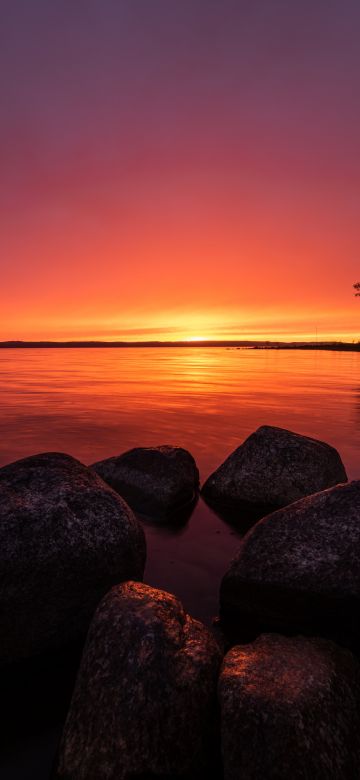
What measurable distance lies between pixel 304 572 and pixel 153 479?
4.45 metres

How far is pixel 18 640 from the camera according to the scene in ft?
14.3

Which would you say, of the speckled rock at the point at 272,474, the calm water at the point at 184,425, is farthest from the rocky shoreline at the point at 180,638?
the speckled rock at the point at 272,474

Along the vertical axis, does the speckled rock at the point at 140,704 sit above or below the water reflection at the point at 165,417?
above

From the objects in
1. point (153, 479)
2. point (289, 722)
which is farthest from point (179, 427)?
point (289, 722)

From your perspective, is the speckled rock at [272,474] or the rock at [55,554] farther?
the speckled rock at [272,474]

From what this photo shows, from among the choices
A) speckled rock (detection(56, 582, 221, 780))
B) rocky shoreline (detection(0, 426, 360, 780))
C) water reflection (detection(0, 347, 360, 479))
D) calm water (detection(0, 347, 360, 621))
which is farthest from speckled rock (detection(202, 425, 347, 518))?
speckled rock (detection(56, 582, 221, 780))

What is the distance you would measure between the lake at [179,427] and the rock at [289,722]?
1.61m

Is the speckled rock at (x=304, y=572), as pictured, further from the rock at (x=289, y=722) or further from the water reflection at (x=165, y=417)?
the water reflection at (x=165, y=417)

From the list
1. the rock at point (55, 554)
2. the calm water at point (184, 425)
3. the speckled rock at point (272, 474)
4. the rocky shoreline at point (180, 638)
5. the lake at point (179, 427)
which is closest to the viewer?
the rocky shoreline at point (180, 638)

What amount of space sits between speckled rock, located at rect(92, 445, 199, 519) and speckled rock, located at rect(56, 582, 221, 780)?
4.77m

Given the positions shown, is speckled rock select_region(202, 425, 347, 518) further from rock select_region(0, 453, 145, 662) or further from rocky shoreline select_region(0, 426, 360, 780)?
rock select_region(0, 453, 145, 662)

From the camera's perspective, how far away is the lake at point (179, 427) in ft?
19.5

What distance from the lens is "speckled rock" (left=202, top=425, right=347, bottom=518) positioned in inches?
338

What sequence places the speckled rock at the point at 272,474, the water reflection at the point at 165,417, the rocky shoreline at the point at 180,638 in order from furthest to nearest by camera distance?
the water reflection at the point at 165,417 < the speckled rock at the point at 272,474 < the rocky shoreline at the point at 180,638
